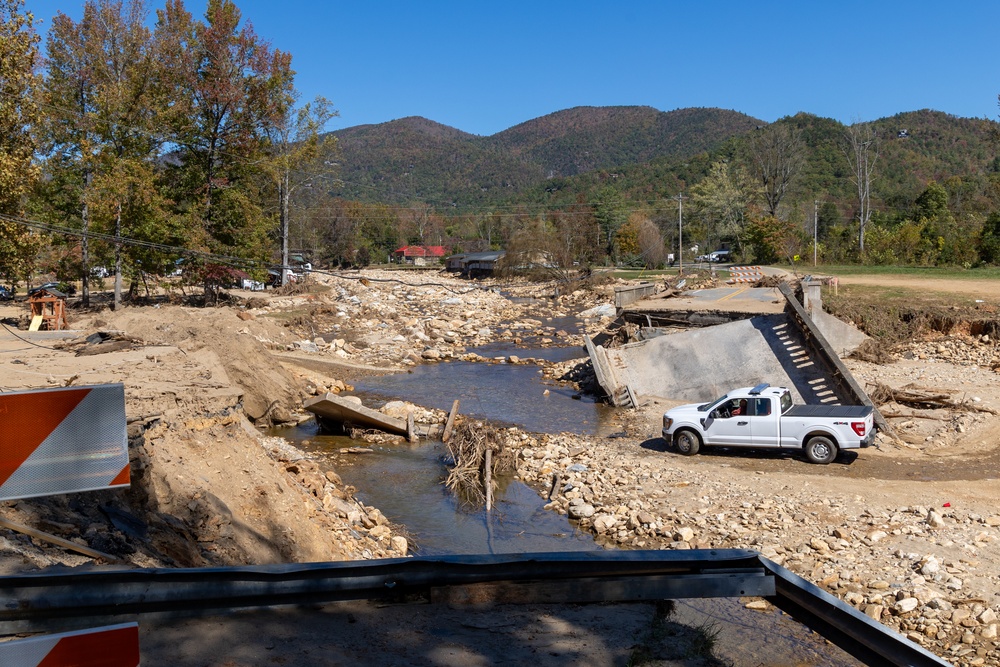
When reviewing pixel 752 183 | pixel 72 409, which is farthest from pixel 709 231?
pixel 72 409

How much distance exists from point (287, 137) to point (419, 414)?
120ft

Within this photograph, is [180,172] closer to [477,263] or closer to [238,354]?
[238,354]

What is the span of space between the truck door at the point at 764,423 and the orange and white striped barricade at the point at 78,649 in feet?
50.6

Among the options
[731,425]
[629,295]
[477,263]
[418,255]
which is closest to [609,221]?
[477,263]

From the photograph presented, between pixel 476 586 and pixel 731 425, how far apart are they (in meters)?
13.2

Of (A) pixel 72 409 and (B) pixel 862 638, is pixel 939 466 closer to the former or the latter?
(B) pixel 862 638

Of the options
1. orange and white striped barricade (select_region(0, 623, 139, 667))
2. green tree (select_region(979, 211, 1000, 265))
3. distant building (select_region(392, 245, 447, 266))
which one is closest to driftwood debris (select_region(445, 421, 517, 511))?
orange and white striped barricade (select_region(0, 623, 139, 667))

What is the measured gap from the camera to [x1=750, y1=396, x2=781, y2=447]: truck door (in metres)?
16.8

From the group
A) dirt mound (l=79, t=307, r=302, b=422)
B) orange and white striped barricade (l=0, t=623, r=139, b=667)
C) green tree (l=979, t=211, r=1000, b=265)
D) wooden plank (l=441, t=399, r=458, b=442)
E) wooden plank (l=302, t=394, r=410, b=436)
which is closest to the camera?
orange and white striped barricade (l=0, t=623, r=139, b=667)

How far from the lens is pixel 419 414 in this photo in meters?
22.0

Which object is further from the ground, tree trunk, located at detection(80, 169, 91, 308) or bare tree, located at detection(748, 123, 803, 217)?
bare tree, located at detection(748, 123, 803, 217)

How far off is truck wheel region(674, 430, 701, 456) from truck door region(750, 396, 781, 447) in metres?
1.24

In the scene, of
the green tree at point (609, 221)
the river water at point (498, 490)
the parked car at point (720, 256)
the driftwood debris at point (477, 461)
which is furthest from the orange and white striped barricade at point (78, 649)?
the green tree at point (609, 221)

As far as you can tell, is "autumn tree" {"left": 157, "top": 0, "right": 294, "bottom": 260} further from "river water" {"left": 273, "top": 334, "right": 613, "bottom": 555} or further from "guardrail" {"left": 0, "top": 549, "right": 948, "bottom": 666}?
"guardrail" {"left": 0, "top": 549, "right": 948, "bottom": 666}
